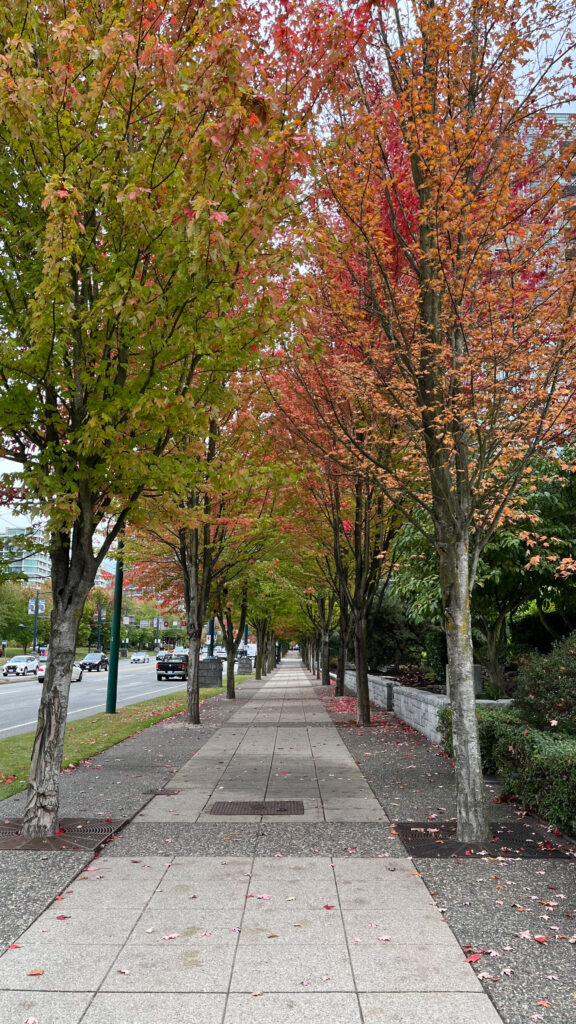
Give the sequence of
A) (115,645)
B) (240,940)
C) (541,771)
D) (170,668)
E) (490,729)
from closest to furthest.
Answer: (240,940)
(541,771)
(490,729)
(115,645)
(170,668)

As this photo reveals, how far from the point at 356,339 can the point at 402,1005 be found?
667cm

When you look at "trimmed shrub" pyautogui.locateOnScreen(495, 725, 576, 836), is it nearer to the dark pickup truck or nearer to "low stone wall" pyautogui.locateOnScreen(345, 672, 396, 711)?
"low stone wall" pyautogui.locateOnScreen(345, 672, 396, 711)

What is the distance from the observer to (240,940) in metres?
4.17

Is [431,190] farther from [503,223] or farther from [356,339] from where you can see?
[356,339]

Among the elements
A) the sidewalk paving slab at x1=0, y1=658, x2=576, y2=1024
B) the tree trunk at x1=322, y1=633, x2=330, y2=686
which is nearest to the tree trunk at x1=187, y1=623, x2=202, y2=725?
the sidewalk paving slab at x1=0, y1=658, x2=576, y2=1024

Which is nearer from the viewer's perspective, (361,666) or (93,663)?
(361,666)

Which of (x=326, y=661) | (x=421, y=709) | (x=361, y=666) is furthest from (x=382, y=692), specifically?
(x=326, y=661)

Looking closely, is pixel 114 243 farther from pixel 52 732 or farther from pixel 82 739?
pixel 82 739

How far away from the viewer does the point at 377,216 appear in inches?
283

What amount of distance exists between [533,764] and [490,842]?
976mm

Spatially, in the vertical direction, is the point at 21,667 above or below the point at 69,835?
above

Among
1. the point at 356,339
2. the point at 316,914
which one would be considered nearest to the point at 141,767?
the point at 316,914

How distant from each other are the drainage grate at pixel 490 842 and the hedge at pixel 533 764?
0.84ft

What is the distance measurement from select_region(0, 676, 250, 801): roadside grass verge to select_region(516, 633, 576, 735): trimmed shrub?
6216 millimetres
